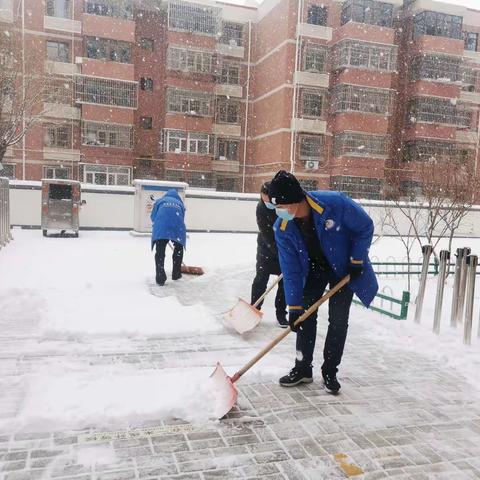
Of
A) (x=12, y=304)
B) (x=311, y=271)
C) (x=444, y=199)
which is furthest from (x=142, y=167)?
(x=311, y=271)

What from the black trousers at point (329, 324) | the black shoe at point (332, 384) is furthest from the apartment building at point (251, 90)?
the black shoe at point (332, 384)

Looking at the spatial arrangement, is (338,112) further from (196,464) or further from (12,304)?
(196,464)

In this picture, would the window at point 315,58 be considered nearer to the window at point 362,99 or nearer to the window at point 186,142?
the window at point 362,99

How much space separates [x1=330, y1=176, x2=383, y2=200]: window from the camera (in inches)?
1080

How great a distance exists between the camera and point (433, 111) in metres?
29.2

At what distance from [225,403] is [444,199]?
8752mm

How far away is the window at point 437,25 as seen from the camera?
28594 mm

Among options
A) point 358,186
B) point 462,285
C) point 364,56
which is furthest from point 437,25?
point 462,285

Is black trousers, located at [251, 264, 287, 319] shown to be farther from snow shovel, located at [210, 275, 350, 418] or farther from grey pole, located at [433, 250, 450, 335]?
snow shovel, located at [210, 275, 350, 418]

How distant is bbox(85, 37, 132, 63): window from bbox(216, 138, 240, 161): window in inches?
280

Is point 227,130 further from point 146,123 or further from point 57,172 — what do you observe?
point 57,172

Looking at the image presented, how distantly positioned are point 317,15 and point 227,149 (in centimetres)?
927

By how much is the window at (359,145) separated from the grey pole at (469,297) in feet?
75.4

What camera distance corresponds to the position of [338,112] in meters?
27.5
